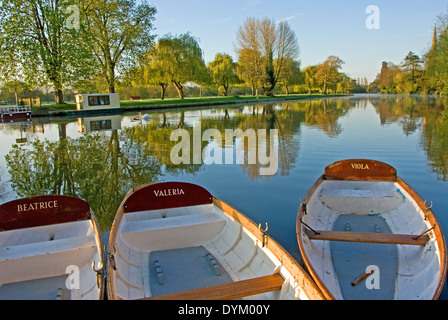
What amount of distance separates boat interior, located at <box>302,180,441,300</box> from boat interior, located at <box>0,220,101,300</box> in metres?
3.09

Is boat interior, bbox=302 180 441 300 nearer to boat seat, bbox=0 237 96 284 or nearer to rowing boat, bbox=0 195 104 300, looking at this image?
rowing boat, bbox=0 195 104 300

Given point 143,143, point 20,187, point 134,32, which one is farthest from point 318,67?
point 20,187

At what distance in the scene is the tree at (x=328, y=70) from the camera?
10675 centimetres

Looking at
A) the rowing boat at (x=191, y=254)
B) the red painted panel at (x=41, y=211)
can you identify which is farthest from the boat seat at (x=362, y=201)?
the red painted panel at (x=41, y=211)

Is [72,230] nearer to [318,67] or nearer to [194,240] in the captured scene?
[194,240]

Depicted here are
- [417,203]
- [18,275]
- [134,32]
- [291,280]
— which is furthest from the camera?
[134,32]

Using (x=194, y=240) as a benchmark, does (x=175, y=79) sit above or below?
above

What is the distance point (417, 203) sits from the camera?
6191 mm

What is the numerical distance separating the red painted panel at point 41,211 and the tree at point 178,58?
4677 cm

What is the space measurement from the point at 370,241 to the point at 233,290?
2.35 metres

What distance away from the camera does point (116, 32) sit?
1686 inches

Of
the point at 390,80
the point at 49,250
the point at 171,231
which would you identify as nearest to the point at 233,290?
the point at 171,231

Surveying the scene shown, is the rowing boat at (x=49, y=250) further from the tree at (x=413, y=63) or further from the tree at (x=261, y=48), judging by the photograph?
the tree at (x=413, y=63)
